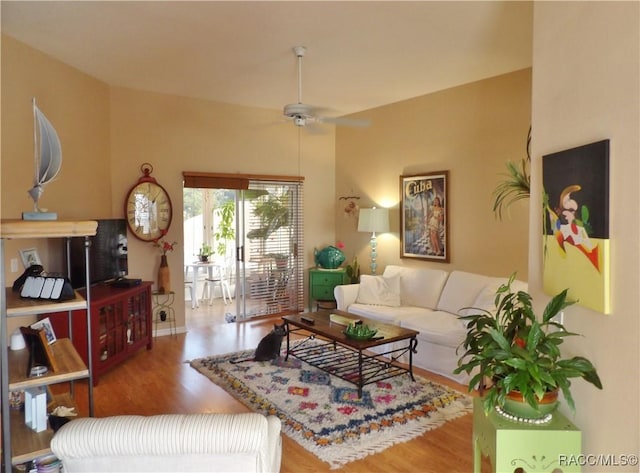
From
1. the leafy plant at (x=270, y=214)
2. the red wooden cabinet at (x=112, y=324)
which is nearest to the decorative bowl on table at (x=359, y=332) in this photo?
the red wooden cabinet at (x=112, y=324)

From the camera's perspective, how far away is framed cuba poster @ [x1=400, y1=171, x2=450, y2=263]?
5.21 meters

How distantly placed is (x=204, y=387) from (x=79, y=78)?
128 inches

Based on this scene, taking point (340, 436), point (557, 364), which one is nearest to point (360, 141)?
point (340, 436)

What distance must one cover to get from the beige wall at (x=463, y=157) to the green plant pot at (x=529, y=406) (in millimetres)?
2623

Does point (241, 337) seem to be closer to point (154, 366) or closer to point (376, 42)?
point (154, 366)

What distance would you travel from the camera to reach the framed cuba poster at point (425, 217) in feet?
17.1

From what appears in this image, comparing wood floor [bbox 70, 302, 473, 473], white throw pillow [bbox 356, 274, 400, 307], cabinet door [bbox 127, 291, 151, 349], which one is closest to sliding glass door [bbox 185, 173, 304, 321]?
wood floor [bbox 70, 302, 473, 473]

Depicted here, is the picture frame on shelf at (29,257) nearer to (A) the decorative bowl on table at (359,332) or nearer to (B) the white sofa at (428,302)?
(A) the decorative bowl on table at (359,332)

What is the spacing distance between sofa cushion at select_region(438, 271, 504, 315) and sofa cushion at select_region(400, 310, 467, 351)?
0.38ft

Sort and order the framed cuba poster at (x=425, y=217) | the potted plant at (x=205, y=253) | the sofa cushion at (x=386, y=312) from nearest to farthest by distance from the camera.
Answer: the sofa cushion at (x=386, y=312) → the framed cuba poster at (x=425, y=217) → the potted plant at (x=205, y=253)

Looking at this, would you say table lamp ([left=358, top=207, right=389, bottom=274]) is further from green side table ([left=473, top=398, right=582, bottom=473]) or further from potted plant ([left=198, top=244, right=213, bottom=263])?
green side table ([left=473, top=398, right=582, bottom=473])

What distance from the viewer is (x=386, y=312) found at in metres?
4.74

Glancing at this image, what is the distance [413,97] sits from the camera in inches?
217

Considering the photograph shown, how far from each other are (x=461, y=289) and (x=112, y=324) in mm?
3412
